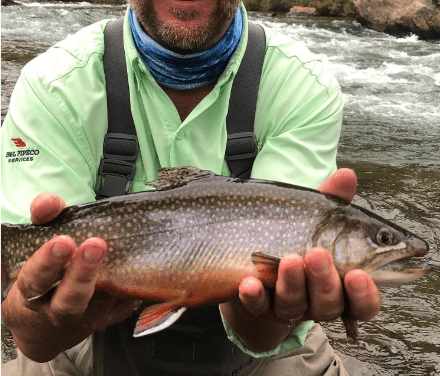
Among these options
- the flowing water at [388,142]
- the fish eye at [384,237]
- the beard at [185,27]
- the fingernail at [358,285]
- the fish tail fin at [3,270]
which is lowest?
the flowing water at [388,142]

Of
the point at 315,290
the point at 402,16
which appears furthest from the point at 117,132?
the point at 402,16

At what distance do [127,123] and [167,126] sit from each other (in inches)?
7.0

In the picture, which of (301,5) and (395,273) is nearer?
(395,273)

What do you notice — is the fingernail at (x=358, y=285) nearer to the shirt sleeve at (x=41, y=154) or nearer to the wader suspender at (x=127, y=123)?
the wader suspender at (x=127, y=123)

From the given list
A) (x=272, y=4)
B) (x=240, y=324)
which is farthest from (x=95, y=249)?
(x=272, y=4)

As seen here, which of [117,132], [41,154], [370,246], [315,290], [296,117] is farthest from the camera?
[296,117]

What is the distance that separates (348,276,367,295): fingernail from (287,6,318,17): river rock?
2570 centimetres

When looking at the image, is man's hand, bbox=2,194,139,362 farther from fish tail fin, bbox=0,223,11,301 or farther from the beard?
the beard

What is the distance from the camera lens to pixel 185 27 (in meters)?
2.79

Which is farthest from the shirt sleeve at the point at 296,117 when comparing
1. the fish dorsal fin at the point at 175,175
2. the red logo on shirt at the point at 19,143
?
the red logo on shirt at the point at 19,143

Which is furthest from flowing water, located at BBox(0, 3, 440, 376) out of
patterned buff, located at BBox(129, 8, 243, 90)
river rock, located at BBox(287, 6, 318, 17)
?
river rock, located at BBox(287, 6, 318, 17)

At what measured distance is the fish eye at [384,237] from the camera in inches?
84.7

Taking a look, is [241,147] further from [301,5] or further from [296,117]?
[301,5]

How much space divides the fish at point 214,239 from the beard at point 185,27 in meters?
0.87
